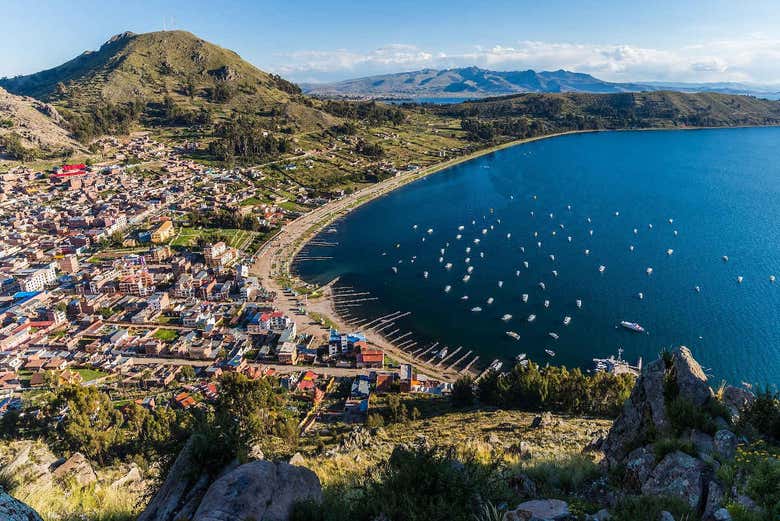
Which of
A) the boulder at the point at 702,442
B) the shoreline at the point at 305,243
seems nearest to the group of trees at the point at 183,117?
the shoreline at the point at 305,243

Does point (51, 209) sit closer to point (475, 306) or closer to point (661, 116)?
point (475, 306)

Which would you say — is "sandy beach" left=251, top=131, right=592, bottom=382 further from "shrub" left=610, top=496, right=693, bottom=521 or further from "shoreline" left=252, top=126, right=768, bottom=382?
"shrub" left=610, top=496, right=693, bottom=521

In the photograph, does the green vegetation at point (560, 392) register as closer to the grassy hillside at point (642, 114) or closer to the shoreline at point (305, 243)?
the shoreline at point (305, 243)

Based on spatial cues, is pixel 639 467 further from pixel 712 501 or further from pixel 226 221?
pixel 226 221

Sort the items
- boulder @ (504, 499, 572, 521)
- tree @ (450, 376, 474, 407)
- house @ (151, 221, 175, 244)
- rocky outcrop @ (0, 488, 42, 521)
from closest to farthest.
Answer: rocky outcrop @ (0, 488, 42, 521)
boulder @ (504, 499, 572, 521)
tree @ (450, 376, 474, 407)
house @ (151, 221, 175, 244)

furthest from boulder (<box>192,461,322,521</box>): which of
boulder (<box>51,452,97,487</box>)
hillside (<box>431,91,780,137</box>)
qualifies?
hillside (<box>431,91,780,137</box>)

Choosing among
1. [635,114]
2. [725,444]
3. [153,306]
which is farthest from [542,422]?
[635,114]
